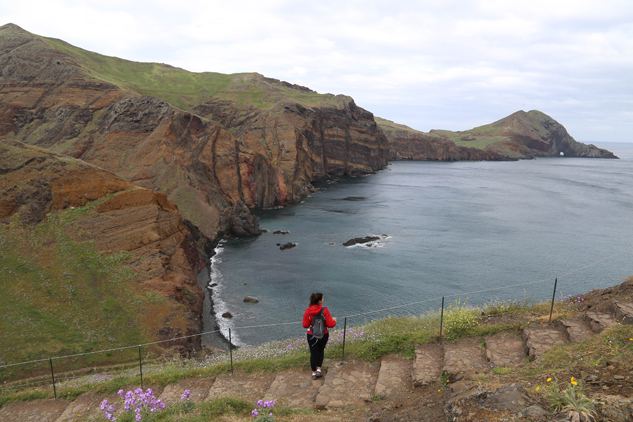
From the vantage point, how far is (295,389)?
10727mm

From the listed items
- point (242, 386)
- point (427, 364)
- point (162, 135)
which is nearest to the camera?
point (427, 364)

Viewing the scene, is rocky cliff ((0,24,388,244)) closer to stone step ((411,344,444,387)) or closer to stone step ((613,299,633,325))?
stone step ((411,344,444,387))

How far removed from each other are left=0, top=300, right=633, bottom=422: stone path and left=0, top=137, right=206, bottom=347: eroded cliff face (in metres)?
15.0

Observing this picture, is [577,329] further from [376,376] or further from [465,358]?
[376,376]

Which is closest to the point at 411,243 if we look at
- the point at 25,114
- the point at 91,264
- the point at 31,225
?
the point at 91,264

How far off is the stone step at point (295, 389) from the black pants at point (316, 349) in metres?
0.46

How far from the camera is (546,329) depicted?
38.0 ft

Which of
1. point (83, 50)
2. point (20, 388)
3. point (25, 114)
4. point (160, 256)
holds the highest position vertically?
point (83, 50)

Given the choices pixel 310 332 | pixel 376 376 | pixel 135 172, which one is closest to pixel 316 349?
pixel 310 332

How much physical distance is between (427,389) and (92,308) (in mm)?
23321

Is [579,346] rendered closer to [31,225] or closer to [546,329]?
[546,329]

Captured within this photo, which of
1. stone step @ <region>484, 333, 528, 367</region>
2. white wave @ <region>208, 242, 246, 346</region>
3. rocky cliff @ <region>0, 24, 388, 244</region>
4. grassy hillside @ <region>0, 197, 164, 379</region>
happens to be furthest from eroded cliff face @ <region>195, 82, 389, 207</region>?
stone step @ <region>484, 333, 528, 367</region>

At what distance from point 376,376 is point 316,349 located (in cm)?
197

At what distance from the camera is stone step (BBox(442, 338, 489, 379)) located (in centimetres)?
990
